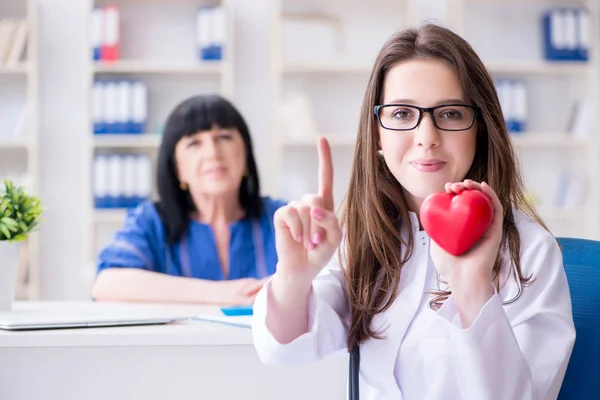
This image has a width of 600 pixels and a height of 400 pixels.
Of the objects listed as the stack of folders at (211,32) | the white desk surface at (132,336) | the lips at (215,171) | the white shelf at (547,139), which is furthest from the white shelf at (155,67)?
the white desk surface at (132,336)

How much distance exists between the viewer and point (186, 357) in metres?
1.46

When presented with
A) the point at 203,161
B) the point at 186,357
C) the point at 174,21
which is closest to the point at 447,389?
the point at 186,357

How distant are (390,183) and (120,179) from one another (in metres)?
3.08

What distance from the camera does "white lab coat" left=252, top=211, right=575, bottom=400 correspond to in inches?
38.9

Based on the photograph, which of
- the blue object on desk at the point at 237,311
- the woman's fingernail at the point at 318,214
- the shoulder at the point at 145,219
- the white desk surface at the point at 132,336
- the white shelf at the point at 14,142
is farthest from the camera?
the white shelf at the point at 14,142

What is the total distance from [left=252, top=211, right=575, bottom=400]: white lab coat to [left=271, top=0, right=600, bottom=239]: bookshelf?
3065 millimetres

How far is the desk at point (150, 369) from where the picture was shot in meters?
1.44

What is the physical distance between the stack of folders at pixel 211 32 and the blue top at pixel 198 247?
1.89 meters

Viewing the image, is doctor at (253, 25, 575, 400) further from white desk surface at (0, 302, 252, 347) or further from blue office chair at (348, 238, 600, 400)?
white desk surface at (0, 302, 252, 347)

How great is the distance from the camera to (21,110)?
4.31m

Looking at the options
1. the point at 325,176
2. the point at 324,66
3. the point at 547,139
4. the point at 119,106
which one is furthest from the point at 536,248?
the point at 547,139

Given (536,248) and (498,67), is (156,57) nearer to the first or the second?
(498,67)

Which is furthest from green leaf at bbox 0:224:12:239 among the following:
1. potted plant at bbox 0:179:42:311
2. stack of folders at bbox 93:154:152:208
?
stack of folders at bbox 93:154:152:208

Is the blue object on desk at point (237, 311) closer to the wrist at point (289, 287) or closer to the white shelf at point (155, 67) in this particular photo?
the wrist at point (289, 287)
